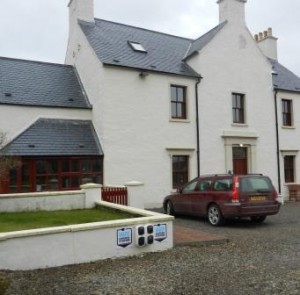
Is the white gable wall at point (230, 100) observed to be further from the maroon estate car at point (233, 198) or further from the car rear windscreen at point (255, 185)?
the car rear windscreen at point (255, 185)

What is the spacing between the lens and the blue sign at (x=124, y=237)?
326 inches

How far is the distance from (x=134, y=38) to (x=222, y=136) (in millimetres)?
7121

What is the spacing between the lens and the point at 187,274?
6.82 metres

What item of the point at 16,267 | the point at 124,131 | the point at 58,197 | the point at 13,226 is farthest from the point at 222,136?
the point at 16,267

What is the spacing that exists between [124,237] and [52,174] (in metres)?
8.88

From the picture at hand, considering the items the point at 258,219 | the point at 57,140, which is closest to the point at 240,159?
the point at 258,219

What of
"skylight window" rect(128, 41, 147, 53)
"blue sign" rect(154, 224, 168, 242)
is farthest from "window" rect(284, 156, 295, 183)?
"blue sign" rect(154, 224, 168, 242)

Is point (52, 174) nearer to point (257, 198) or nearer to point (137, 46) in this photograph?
point (137, 46)

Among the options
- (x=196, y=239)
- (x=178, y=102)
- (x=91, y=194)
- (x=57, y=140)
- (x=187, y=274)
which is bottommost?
(x=187, y=274)

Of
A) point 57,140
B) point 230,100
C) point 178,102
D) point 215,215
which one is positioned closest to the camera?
point 215,215

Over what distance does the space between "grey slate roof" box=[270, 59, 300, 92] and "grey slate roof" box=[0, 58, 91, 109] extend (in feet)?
38.2

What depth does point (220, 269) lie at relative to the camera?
23.4ft

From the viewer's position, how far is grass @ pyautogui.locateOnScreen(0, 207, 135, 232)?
9727 millimetres

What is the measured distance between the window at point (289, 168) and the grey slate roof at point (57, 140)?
11890 millimetres
